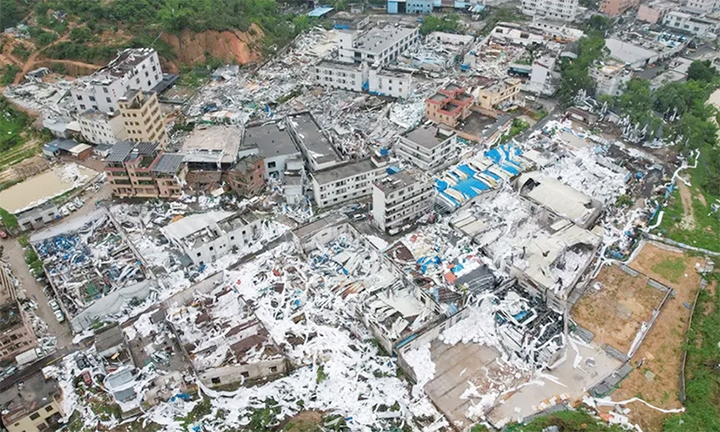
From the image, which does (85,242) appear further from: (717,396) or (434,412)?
(717,396)

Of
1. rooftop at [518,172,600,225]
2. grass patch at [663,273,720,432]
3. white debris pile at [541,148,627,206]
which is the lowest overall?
grass patch at [663,273,720,432]

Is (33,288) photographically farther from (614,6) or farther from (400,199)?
(614,6)

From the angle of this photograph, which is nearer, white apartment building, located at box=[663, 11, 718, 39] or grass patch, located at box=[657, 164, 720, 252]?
grass patch, located at box=[657, 164, 720, 252]

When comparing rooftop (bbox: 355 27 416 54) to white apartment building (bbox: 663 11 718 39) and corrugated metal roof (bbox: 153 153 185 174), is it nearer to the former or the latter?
corrugated metal roof (bbox: 153 153 185 174)

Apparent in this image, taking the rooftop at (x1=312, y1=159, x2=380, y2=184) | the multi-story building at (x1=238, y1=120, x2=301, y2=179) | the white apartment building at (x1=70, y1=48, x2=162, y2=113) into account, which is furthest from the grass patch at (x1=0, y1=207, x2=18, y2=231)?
the rooftop at (x1=312, y1=159, x2=380, y2=184)

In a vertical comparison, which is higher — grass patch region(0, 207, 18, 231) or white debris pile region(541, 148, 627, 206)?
grass patch region(0, 207, 18, 231)

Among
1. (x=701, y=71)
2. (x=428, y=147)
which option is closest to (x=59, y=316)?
(x=428, y=147)

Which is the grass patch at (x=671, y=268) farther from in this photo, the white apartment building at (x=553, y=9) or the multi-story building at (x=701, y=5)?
the multi-story building at (x=701, y=5)

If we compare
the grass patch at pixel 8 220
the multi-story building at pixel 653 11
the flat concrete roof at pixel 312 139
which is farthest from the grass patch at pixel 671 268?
the multi-story building at pixel 653 11
